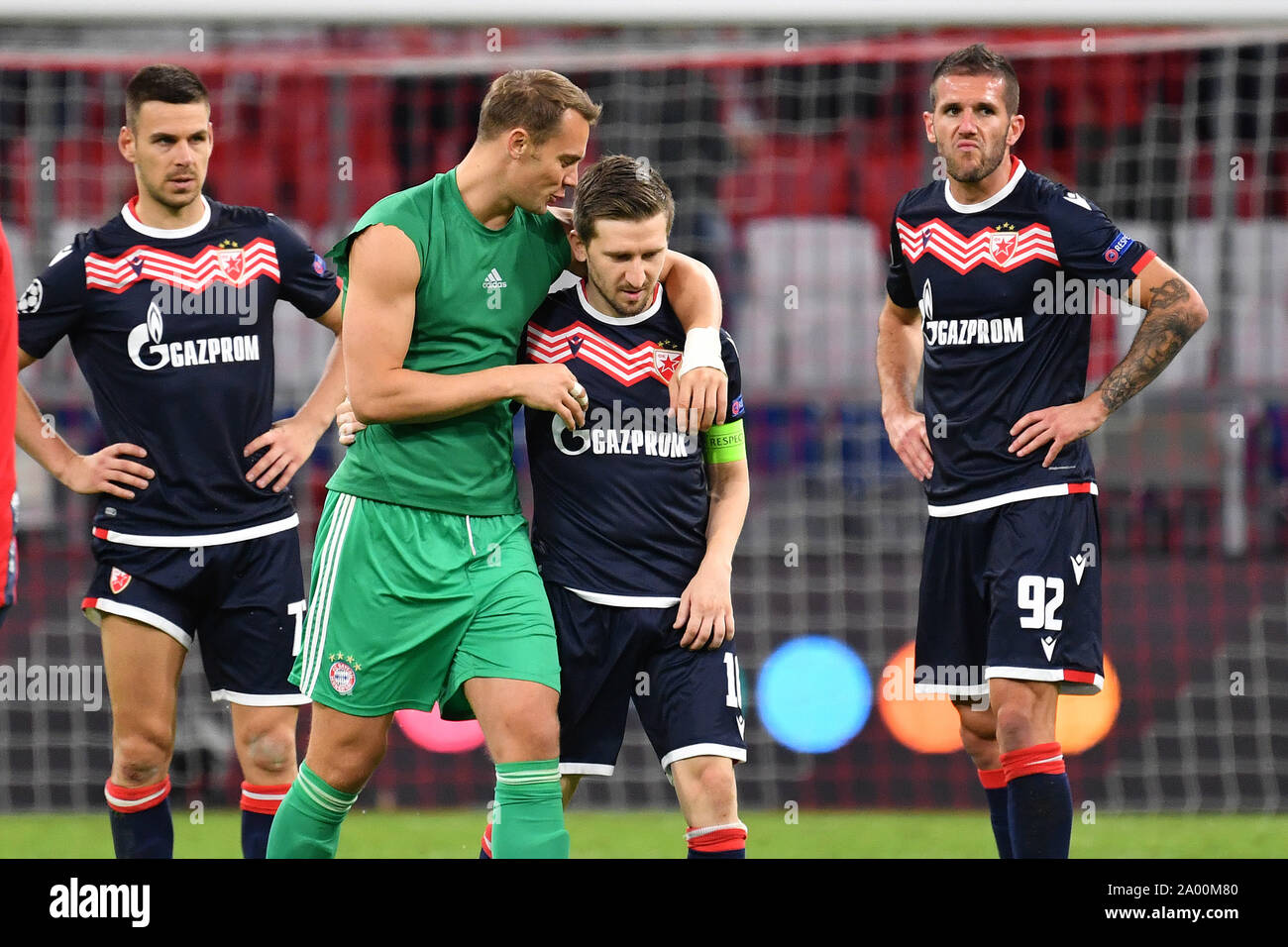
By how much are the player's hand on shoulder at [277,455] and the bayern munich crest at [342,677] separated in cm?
95

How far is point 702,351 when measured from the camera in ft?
12.9

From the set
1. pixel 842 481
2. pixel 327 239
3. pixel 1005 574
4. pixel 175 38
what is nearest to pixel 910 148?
pixel 842 481

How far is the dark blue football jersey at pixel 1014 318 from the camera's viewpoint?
14.4 ft

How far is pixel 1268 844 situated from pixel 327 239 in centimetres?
520

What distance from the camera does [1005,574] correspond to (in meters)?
4.34

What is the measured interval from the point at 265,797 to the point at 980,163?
8.68 feet

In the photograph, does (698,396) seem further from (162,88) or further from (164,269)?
(162,88)

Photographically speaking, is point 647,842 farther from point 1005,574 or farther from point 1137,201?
point 1137,201

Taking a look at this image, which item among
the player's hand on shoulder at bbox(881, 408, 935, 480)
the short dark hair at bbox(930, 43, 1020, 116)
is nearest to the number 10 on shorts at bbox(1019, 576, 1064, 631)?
the player's hand on shoulder at bbox(881, 408, 935, 480)

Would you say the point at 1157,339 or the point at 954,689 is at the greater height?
the point at 1157,339

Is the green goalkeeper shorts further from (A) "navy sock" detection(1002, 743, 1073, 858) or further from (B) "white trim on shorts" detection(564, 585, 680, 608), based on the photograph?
(A) "navy sock" detection(1002, 743, 1073, 858)

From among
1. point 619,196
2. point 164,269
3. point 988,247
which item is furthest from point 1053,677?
point 164,269

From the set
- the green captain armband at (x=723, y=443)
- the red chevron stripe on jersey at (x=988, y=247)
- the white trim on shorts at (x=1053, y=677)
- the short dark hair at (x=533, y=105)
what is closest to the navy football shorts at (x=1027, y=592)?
the white trim on shorts at (x=1053, y=677)

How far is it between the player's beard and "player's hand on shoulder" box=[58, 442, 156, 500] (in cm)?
237
